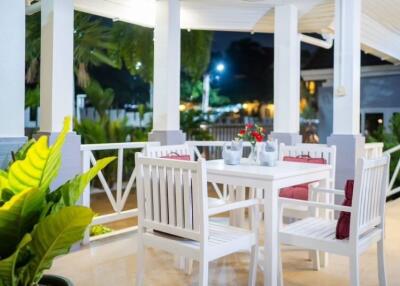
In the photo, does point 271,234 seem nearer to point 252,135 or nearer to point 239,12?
point 252,135

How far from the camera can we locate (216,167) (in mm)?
3385

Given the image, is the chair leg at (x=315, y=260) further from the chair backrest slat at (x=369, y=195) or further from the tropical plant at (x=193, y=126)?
the tropical plant at (x=193, y=126)

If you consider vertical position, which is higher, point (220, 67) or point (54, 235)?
point (220, 67)

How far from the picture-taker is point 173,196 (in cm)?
260

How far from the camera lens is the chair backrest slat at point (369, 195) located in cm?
254

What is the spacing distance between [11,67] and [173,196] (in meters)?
1.56

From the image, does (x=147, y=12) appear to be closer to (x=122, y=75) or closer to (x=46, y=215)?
(x=46, y=215)

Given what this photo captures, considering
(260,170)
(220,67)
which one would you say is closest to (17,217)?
(260,170)

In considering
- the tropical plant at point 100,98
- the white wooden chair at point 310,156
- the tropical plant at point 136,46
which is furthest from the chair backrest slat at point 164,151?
the tropical plant at point 136,46

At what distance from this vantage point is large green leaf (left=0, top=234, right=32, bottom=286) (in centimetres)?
136

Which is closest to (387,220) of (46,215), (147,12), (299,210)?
(299,210)

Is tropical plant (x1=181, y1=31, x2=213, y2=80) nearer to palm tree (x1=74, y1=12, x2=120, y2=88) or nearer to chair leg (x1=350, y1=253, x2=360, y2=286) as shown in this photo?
palm tree (x1=74, y1=12, x2=120, y2=88)

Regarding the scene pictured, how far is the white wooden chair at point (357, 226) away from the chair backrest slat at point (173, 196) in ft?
2.27

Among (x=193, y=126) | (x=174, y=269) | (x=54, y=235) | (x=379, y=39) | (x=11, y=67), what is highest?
(x=379, y=39)
